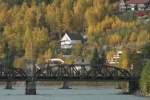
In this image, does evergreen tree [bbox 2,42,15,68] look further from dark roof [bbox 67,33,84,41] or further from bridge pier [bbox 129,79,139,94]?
bridge pier [bbox 129,79,139,94]

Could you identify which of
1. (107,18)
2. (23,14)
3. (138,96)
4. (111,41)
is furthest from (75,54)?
(138,96)

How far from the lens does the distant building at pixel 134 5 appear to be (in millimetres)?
177200

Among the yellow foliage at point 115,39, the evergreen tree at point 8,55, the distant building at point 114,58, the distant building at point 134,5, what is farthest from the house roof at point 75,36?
the distant building at point 114,58

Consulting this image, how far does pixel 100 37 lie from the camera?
147 meters

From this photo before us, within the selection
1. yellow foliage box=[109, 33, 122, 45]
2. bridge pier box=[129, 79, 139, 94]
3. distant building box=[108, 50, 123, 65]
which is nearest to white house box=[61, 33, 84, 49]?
yellow foliage box=[109, 33, 122, 45]

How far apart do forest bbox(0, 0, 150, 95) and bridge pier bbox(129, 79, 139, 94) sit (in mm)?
25986

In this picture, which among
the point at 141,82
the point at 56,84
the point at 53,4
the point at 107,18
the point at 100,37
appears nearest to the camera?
the point at 141,82

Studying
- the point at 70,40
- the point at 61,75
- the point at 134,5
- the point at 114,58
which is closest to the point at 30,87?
the point at 61,75

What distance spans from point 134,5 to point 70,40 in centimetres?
2544

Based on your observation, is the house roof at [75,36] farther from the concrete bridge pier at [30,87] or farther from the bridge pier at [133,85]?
the concrete bridge pier at [30,87]

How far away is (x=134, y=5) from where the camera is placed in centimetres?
18138

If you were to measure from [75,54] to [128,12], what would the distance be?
3130 cm

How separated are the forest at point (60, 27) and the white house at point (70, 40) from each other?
151 centimetres

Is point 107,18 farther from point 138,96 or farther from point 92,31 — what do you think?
point 138,96
